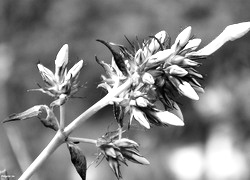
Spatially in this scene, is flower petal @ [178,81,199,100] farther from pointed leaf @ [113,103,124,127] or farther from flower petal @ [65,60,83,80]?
flower petal @ [65,60,83,80]

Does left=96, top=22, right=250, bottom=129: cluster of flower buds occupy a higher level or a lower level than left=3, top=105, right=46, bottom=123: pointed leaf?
higher

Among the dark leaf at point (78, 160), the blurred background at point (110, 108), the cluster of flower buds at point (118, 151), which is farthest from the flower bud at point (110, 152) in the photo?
the blurred background at point (110, 108)

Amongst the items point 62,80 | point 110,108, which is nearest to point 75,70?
point 62,80

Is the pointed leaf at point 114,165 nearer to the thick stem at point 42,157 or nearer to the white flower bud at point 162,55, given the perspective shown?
the thick stem at point 42,157

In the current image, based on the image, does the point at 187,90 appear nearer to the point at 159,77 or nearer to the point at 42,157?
the point at 159,77

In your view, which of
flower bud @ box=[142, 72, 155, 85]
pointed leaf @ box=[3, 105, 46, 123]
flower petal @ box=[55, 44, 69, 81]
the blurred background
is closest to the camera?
flower bud @ box=[142, 72, 155, 85]

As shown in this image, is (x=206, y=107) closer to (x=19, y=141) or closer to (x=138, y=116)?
(x=19, y=141)

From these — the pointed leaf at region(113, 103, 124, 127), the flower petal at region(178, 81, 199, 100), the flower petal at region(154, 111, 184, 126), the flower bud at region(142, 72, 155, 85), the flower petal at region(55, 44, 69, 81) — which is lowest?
the flower petal at region(154, 111, 184, 126)

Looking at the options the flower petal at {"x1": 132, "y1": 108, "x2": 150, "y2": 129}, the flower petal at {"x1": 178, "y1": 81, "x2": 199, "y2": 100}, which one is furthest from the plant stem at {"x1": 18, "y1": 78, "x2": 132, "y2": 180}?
the flower petal at {"x1": 178, "y1": 81, "x2": 199, "y2": 100}
